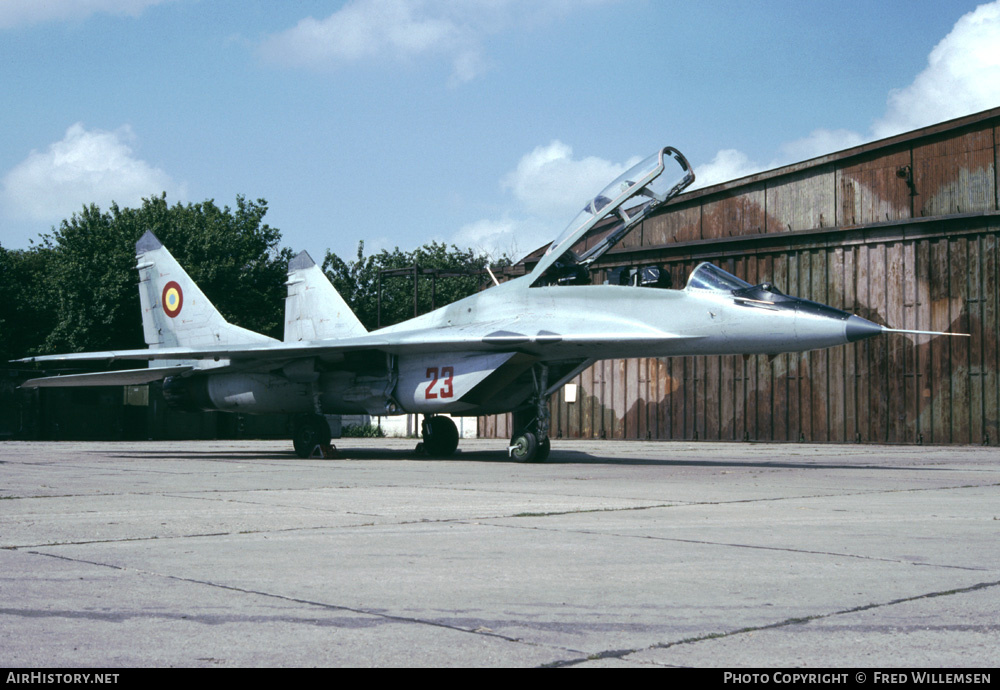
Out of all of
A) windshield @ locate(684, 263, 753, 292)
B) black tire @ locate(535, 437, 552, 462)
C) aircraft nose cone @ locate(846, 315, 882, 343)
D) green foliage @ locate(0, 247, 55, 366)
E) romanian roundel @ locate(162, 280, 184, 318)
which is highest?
green foliage @ locate(0, 247, 55, 366)

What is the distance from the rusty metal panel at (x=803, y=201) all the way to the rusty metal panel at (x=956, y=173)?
7.46 feet

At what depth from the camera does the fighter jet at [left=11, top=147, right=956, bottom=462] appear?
39.9ft

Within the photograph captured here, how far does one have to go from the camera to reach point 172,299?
61.9 ft

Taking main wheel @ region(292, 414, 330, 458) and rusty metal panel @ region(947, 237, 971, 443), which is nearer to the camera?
main wheel @ region(292, 414, 330, 458)

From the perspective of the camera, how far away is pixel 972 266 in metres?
23.3

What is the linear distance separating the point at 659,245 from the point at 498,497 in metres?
21.5

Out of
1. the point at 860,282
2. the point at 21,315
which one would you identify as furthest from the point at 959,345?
the point at 21,315

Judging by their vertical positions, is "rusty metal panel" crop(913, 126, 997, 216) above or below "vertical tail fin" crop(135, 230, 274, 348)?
above

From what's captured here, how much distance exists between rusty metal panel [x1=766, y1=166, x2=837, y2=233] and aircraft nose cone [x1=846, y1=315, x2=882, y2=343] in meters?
15.3

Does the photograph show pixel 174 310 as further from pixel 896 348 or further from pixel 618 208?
pixel 896 348

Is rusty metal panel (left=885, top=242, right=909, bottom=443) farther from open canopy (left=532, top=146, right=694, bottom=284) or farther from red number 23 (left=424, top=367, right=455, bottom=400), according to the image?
red number 23 (left=424, top=367, right=455, bottom=400)

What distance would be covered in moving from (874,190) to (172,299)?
17.7 metres

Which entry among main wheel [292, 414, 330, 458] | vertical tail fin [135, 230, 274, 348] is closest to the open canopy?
main wheel [292, 414, 330, 458]
